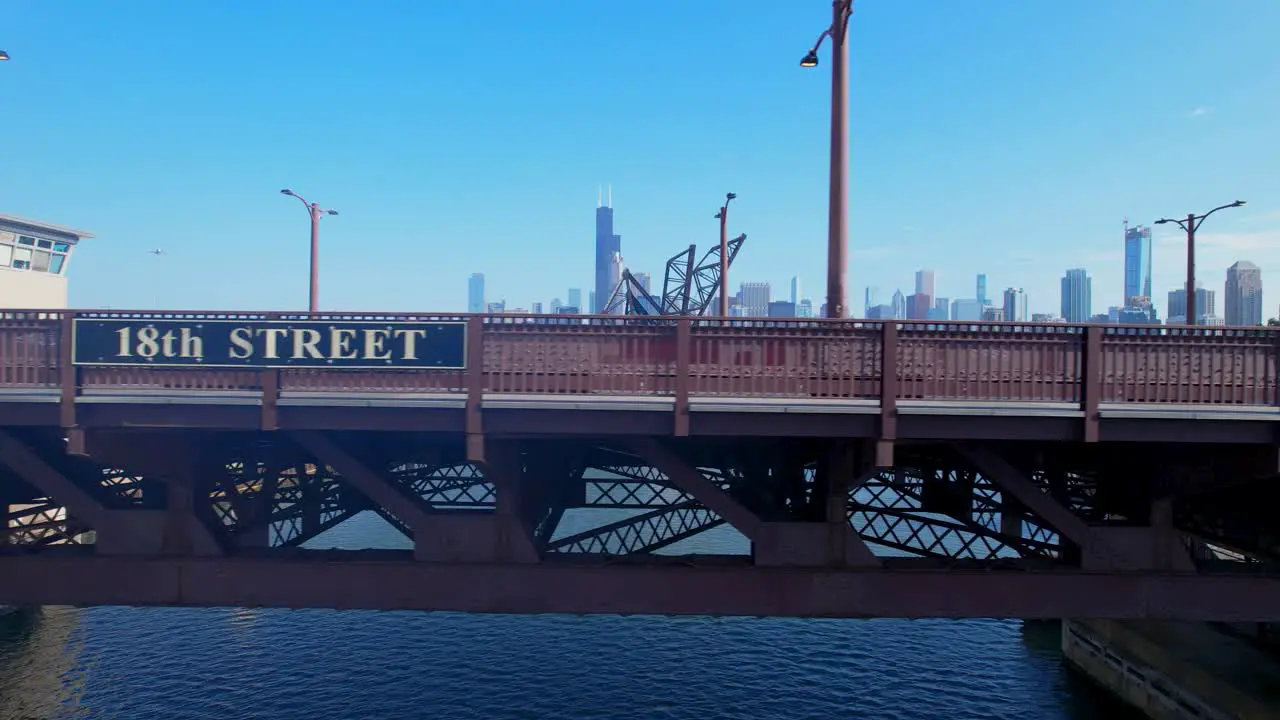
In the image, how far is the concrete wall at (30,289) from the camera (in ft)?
86.6

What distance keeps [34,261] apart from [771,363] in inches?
1266

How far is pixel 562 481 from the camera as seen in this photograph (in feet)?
39.7

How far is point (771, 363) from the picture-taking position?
852cm

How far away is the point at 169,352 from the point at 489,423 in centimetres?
403

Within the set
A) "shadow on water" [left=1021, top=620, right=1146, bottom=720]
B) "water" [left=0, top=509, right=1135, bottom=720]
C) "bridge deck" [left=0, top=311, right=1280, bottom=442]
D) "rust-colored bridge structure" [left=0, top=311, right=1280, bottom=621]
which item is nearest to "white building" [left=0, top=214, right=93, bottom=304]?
"water" [left=0, top=509, right=1135, bottom=720]

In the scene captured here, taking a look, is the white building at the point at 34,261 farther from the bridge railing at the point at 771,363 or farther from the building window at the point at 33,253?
the bridge railing at the point at 771,363

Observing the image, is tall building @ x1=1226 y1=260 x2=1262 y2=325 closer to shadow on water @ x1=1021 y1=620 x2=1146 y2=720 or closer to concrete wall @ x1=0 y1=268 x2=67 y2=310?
shadow on water @ x1=1021 y1=620 x2=1146 y2=720

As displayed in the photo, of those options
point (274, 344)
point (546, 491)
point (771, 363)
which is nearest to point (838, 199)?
point (771, 363)

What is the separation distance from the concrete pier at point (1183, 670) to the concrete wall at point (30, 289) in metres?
38.8

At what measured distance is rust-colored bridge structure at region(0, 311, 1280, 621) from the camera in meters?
8.27

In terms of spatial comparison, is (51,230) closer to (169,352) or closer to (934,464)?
(169,352)

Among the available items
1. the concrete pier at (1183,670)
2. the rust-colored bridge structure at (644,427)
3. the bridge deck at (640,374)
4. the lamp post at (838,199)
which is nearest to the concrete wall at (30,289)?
the rust-colored bridge structure at (644,427)

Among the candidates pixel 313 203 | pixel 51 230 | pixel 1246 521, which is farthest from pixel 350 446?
pixel 51 230

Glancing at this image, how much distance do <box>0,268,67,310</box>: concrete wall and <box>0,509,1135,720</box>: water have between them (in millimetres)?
14469
